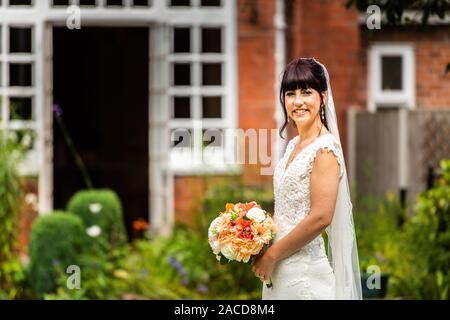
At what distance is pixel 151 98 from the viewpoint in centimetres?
1222

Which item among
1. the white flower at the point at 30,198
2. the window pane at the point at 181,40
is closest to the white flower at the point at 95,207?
the white flower at the point at 30,198

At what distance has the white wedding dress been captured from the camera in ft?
15.1

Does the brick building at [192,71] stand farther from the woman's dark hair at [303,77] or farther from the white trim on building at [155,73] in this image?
the woman's dark hair at [303,77]

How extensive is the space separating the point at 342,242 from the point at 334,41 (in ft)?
25.9

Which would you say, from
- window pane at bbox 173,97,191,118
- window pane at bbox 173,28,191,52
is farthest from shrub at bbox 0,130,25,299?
window pane at bbox 173,28,191,52

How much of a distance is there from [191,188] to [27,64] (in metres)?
2.27

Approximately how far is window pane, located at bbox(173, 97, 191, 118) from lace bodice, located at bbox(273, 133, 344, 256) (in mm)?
7611

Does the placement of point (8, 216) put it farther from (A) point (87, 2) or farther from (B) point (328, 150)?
(B) point (328, 150)

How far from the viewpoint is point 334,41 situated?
1256cm

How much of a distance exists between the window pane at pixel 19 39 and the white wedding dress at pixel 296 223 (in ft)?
25.7

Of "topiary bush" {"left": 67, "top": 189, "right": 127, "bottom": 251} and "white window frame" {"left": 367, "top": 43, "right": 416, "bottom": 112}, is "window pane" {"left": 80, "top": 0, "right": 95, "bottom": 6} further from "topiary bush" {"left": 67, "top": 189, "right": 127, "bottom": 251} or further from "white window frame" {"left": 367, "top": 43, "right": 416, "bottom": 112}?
"white window frame" {"left": 367, "top": 43, "right": 416, "bottom": 112}

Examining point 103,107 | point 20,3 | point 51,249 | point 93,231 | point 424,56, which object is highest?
point 20,3

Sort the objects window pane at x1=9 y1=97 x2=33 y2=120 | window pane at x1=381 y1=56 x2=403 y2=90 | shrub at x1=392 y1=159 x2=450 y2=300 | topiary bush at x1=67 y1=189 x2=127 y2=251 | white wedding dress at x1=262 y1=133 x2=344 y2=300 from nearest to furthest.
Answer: white wedding dress at x1=262 y1=133 x2=344 y2=300
shrub at x1=392 y1=159 x2=450 y2=300
topiary bush at x1=67 y1=189 x2=127 y2=251
window pane at x1=9 y1=97 x2=33 y2=120
window pane at x1=381 y1=56 x2=403 y2=90

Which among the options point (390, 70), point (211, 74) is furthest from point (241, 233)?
point (390, 70)
